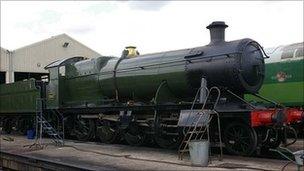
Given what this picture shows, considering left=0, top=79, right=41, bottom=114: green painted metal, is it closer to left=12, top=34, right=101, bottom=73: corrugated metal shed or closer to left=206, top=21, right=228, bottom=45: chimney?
left=206, top=21, right=228, bottom=45: chimney

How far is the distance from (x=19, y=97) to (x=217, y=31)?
38.4ft

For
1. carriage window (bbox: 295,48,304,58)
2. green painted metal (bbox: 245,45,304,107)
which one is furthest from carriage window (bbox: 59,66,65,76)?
carriage window (bbox: 295,48,304,58)

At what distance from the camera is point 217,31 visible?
12867mm

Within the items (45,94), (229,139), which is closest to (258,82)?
(229,139)

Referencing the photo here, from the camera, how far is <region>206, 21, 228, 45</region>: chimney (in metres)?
12.8

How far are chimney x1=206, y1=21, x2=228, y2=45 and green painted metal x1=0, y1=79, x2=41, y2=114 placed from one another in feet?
29.5

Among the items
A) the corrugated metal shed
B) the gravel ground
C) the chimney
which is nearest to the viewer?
the gravel ground

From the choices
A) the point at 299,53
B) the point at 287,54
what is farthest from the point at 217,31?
the point at 287,54

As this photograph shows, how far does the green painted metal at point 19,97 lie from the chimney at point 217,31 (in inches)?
354

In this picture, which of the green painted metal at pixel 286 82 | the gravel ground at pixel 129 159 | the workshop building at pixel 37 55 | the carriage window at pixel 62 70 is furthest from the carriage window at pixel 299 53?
the workshop building at pixel 37 55

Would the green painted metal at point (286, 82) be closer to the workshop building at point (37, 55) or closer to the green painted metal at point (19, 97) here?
the green painted metal at point (19, 97)

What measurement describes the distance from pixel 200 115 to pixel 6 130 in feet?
50.1

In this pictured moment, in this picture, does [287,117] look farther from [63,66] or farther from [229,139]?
[63,66]

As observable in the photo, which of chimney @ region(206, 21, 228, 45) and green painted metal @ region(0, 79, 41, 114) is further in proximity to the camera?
green painted metal @ region(0, 79, 41, 114)
